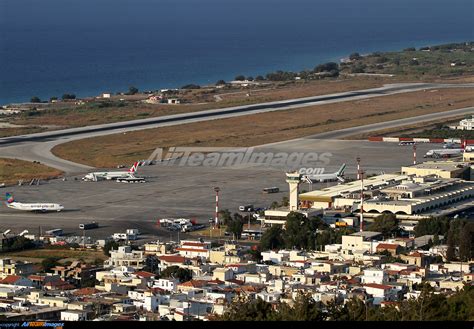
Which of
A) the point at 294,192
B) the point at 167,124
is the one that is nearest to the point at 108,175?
the point at 294,192

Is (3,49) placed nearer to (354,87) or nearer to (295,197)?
(354,87)

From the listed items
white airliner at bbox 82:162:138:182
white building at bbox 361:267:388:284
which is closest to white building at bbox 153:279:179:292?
white building at bbox 361:267:388:284

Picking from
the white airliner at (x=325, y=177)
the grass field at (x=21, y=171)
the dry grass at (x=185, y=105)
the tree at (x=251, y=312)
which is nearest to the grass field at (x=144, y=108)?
the dry grass at (x=185, y=105)

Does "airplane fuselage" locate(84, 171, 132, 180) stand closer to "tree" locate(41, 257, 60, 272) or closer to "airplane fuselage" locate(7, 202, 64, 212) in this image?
"airplane fuselage" locate(7, 202, 64, 212)

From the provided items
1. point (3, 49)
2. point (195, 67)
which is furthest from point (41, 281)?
point (3, 49)

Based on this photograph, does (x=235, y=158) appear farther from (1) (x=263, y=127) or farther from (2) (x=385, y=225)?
(2) (x=385, y=225)

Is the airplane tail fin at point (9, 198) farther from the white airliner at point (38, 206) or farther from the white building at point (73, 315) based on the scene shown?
the white building at point (73, 315)

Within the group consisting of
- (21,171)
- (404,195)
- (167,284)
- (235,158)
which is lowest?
(167,284)
